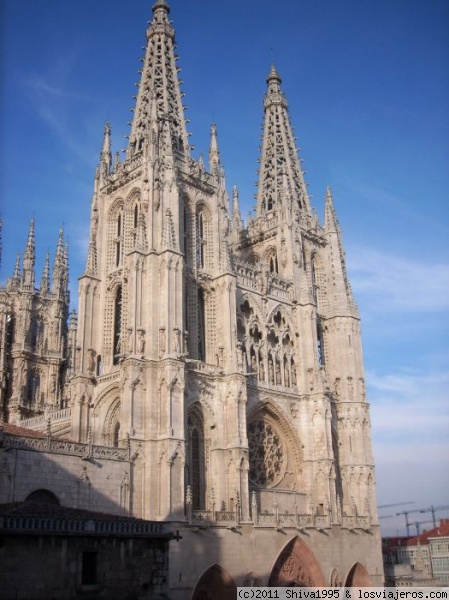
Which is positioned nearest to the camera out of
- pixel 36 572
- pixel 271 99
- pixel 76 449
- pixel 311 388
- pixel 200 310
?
pixel 36 572

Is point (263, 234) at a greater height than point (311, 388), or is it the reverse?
point (263, 234)

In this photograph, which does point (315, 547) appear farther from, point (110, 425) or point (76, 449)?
point (76, 449)

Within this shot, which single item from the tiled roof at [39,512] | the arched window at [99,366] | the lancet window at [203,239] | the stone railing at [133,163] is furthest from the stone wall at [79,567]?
the stone railing at [133,163]

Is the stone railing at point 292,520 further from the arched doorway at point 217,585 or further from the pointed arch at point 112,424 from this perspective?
the pointed arch at point 112,424

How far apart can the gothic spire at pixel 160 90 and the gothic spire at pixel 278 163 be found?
31.3 ft

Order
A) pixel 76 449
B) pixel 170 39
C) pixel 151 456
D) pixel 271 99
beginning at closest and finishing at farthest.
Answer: pixel 76 449 → pixel 151 456 → pixel 170 39 → pixel 271 99

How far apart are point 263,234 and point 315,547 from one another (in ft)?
69.5

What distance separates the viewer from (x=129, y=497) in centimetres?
2922

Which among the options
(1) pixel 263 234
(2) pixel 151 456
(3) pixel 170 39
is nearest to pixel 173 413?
(2) pixel 151 456

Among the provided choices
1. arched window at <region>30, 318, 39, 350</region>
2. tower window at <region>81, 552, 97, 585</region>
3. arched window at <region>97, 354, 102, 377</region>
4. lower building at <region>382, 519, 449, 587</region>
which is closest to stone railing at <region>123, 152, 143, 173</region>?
arched window at <region>97, 354, 102, 377</region>

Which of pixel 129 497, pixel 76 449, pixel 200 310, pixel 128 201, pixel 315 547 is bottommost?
pixel 315 547

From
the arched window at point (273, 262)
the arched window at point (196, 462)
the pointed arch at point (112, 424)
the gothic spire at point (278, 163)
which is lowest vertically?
the arched window at point (196, 462)

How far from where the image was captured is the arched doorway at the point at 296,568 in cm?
3350

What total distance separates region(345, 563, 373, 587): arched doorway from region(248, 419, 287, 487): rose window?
6674mm
